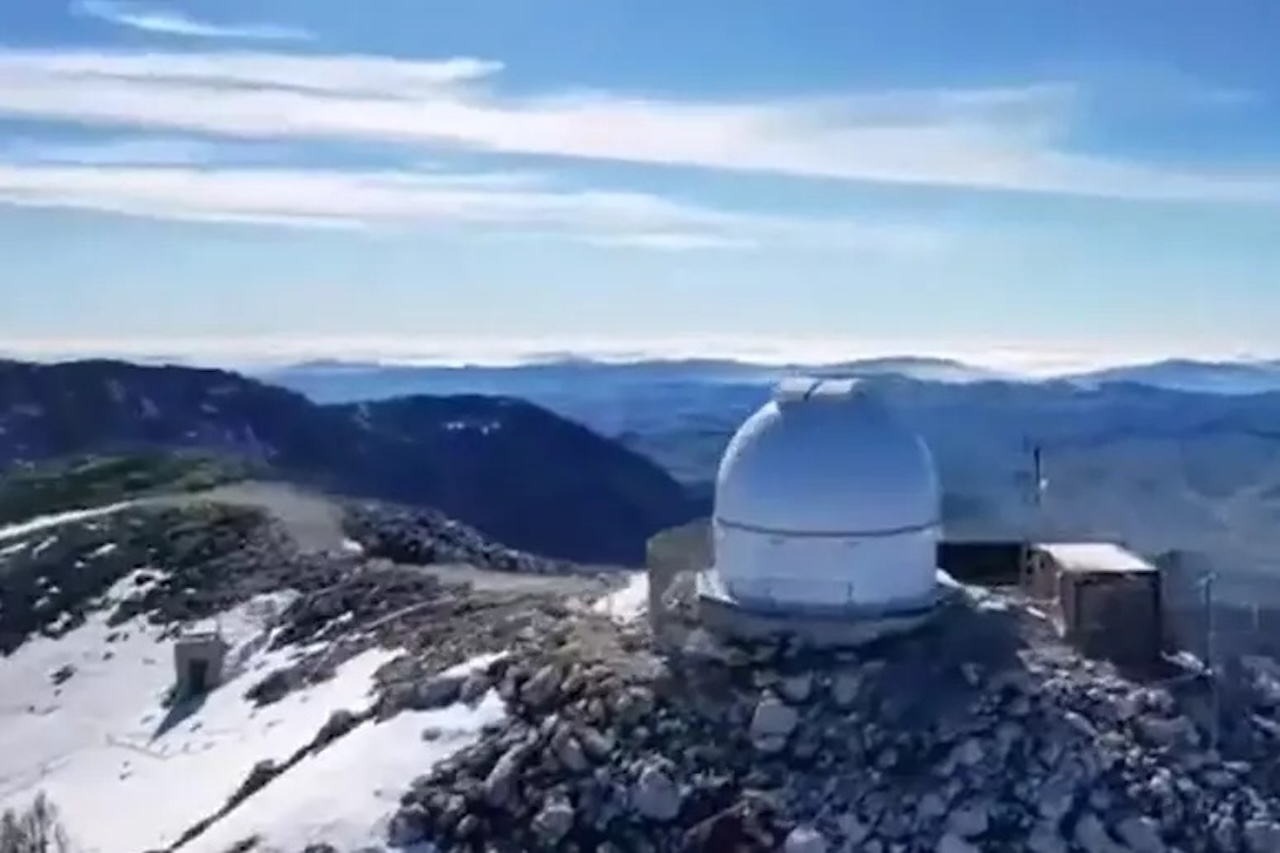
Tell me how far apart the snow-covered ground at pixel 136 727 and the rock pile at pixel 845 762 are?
17.8 feet

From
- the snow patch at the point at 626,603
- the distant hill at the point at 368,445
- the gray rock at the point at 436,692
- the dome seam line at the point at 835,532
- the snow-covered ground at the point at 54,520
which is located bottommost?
the distant hill at the point at 368,445

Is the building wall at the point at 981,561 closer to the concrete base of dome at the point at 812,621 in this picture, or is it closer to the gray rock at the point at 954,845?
the concrete base of dome at the point at 812,621

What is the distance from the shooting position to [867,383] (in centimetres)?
3338

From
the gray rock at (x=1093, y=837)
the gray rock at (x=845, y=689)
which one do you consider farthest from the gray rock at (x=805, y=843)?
the gray rock at (x=1093, y=837)

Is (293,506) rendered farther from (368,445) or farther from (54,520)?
(368,445)

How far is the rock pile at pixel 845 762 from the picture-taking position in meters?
27.7

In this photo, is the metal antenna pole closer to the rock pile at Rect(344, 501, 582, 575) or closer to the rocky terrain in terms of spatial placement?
the rocky terrain

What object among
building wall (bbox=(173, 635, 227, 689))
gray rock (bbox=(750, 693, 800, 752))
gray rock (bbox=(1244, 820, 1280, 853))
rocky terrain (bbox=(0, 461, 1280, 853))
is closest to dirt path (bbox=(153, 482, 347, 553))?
building wall (bbox=(173, 635, 227, 689))

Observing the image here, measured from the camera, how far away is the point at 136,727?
4059cm

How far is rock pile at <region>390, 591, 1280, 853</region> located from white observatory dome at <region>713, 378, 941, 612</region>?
3.87 feet

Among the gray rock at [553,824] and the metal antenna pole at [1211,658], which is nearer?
the gray rock at [553,824]

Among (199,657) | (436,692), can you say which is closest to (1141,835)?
(436,692)

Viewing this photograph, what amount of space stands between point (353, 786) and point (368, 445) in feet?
289

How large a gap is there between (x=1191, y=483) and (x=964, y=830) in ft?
174
